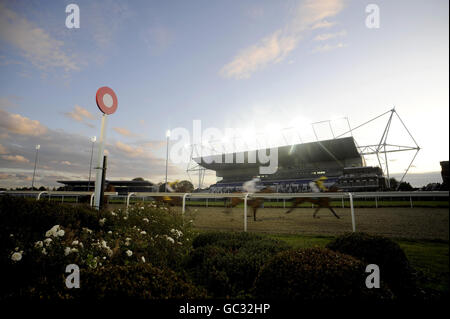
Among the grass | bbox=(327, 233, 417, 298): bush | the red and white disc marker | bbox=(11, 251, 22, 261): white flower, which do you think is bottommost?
the grass

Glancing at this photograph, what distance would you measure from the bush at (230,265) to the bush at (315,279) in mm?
518

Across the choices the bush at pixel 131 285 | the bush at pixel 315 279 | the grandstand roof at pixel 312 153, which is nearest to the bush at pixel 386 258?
the bush at pixel 315 279

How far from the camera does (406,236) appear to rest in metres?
5.91

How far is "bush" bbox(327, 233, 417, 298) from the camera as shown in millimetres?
2670

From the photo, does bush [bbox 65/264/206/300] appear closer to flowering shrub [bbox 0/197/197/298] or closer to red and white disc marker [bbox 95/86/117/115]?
flowering shrub [bbox 0/197/197/298]

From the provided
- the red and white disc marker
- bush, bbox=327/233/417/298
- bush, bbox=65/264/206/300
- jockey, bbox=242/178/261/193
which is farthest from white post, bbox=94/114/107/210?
jockey, bbox=242/178/261/193

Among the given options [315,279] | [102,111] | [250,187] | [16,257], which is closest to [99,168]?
[102,111]

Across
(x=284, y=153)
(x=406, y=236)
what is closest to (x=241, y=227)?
(x=406, y=236)

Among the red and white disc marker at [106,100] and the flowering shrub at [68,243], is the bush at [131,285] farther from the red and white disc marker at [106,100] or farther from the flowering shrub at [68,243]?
the red and white disc marker at [106,100]

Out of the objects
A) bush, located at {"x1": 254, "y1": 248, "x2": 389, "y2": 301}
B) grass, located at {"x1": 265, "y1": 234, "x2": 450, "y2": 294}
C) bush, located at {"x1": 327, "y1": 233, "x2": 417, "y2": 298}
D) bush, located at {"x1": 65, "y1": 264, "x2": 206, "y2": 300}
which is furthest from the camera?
grass, located at {"x1": 265, "y1": 234, "x2": 450, "y2": 294}

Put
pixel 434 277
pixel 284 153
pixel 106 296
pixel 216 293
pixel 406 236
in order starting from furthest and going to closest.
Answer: pixel 284 153, pixel 406 236, pixel 434 277, pixel 216 293, pixel 106 296

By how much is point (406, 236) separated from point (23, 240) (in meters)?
7.54
